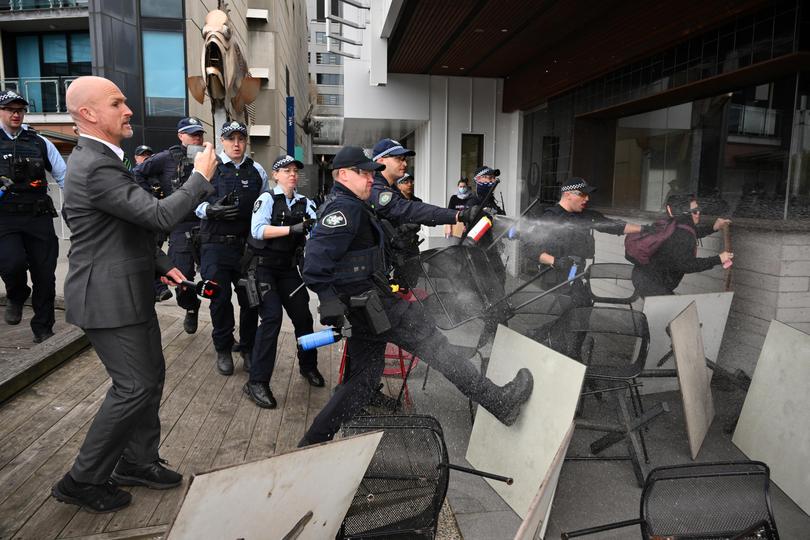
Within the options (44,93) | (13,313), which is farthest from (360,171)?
(44,93)

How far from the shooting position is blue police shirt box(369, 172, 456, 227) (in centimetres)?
409

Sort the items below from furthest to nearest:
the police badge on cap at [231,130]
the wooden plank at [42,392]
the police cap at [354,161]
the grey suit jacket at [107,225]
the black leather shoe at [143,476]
Answer: the police badge on cap at [231,130] → the wooden plank at [42,392] → the police cap at [354,161] → the black leather shoe at [143,476] → the grey suit jacket at [107,225]

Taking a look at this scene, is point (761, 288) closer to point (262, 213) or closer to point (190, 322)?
point (262, 213)

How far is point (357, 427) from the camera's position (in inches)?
97.0

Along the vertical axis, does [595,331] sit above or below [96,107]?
below

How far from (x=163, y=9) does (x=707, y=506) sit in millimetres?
21672

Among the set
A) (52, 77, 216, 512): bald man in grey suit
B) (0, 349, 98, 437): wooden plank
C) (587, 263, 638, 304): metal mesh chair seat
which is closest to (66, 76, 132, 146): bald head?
(52, 77, 216, 512): bald man in grey suit

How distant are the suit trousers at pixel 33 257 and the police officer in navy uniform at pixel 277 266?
1.94 metres

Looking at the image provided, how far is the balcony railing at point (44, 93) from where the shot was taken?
2072 centimetres

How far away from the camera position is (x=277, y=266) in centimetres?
406

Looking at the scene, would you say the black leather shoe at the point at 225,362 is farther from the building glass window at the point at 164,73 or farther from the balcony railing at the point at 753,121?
the building glass window at the point at 164,73

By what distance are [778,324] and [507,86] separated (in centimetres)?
785

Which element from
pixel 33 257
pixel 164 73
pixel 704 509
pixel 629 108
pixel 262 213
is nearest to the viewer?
pixel 704 509

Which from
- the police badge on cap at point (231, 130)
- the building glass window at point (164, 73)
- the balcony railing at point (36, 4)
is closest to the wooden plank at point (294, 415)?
the police badge on cap at point (231, 130)
